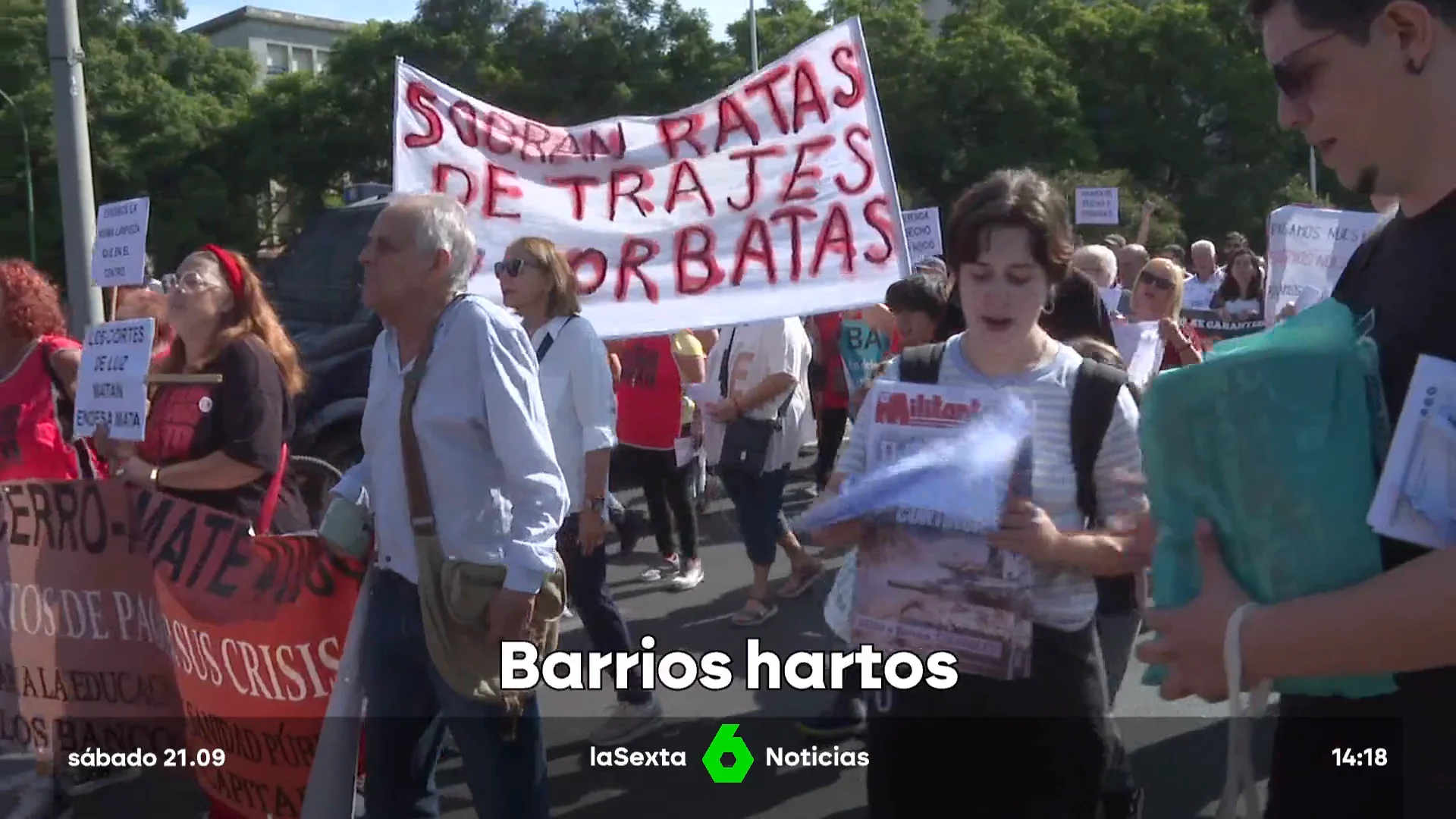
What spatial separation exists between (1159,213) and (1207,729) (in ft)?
85.1

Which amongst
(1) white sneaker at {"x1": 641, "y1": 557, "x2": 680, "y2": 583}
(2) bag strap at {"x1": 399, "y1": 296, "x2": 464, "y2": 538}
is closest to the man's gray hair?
(2) bag strap at {"x1": 399, "y1": 296, "x2": 464, "y2": 538}

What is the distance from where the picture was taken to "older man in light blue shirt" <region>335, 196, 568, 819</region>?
9.33 ft

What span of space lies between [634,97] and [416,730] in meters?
32.0

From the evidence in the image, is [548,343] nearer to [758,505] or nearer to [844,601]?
[844,601]

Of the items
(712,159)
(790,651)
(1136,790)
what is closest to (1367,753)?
(1136,790)

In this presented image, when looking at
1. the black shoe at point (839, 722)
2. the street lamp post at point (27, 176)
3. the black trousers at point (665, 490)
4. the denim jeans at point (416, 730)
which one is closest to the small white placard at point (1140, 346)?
the black shoe at point (839, 722)

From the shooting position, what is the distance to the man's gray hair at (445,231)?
299 centimetres

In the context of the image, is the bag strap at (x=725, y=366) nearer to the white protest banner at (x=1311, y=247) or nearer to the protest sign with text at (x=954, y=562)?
the white protest banner at (x=1311, y=247)

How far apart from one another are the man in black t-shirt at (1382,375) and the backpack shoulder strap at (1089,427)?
929 millimetres

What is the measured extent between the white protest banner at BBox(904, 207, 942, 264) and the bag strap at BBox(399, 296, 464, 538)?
644cm

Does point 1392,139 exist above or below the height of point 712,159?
below

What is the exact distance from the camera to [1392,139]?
132 centimetres

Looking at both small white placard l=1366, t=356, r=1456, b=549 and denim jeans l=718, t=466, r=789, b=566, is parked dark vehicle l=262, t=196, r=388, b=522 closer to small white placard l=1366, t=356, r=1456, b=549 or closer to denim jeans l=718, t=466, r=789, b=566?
denim jeans l=718, t=466, r=789, b=566

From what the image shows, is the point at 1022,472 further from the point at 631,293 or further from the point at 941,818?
the point at 631,293
